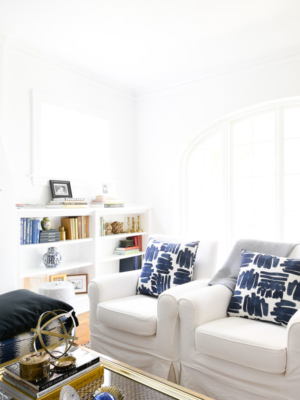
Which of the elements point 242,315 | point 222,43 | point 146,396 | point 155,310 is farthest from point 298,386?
point 222,43

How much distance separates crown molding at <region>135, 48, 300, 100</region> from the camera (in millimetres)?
3459

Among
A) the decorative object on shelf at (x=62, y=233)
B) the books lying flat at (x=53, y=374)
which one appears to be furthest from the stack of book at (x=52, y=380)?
the decorative object on shelf at (x=62, y=233)

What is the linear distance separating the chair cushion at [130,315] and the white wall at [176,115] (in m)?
1.96

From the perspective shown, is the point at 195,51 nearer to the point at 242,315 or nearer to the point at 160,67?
the point at 160,67

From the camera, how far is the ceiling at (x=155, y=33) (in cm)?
263

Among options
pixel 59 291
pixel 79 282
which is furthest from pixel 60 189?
pixel 59 291

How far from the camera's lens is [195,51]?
344 cm

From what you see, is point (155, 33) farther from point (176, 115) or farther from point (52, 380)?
point (52, 380)

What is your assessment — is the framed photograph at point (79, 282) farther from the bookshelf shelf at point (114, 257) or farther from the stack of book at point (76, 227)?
the stack of book at point (76, 227)

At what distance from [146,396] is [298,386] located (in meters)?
0.81

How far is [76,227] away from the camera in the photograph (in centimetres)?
362

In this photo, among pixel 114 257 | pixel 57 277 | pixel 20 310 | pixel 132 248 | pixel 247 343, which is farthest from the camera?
pixel 132 248

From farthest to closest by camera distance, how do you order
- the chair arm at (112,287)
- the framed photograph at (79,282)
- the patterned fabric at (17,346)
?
the framed photograph at (79,282) → the chair arm at (112,287) → the patterned fabric at (17,346)

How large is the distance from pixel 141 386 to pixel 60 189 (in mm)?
2489
